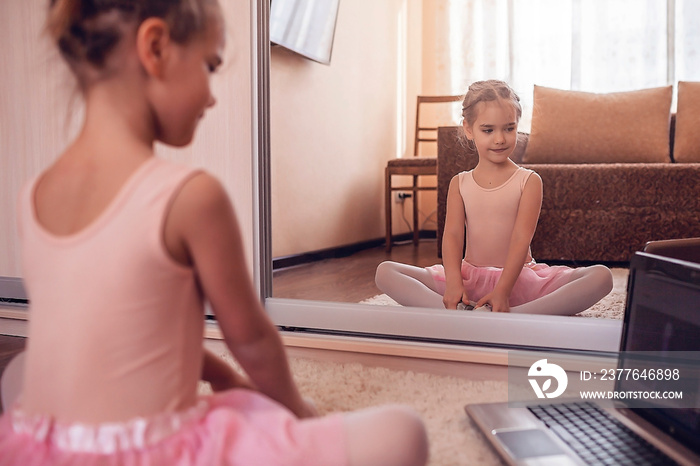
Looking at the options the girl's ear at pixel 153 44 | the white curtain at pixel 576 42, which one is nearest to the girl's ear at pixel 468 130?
the girl's ear at pixel 153 44

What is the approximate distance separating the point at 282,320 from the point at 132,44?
95cm

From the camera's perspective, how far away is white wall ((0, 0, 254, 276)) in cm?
145

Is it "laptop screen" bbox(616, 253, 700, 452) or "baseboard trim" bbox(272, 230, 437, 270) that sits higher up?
"laptop screen" bbox(616, 253, 700, 452)

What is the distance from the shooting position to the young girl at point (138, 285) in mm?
570

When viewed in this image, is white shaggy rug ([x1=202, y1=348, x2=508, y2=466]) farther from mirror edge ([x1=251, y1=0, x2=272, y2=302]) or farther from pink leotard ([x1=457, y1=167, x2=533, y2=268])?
pink leotard ([x1=457, y1=167, x2=533, y2=268])

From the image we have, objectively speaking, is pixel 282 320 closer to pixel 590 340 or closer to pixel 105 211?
pixel 590 340

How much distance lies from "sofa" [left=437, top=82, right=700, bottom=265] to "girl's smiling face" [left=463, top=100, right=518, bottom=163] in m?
0.77

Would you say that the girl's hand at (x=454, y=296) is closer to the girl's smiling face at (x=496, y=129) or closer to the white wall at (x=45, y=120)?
the girl's smiling face at (x=496, y=129)

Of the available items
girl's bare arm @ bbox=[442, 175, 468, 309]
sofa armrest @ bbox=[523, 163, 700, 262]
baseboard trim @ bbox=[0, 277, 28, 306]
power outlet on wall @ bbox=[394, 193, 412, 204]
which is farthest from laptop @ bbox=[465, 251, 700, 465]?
power outlet on wall @ bbox=[394, 193, 412, 204]

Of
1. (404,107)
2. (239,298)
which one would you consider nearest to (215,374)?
(239,298)

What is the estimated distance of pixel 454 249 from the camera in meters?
1.66

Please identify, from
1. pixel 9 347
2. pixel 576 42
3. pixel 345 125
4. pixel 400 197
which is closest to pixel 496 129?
pixel 9 347

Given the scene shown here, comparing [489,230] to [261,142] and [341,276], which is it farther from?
[341,276]

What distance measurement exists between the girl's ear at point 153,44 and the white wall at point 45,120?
0.86 m
